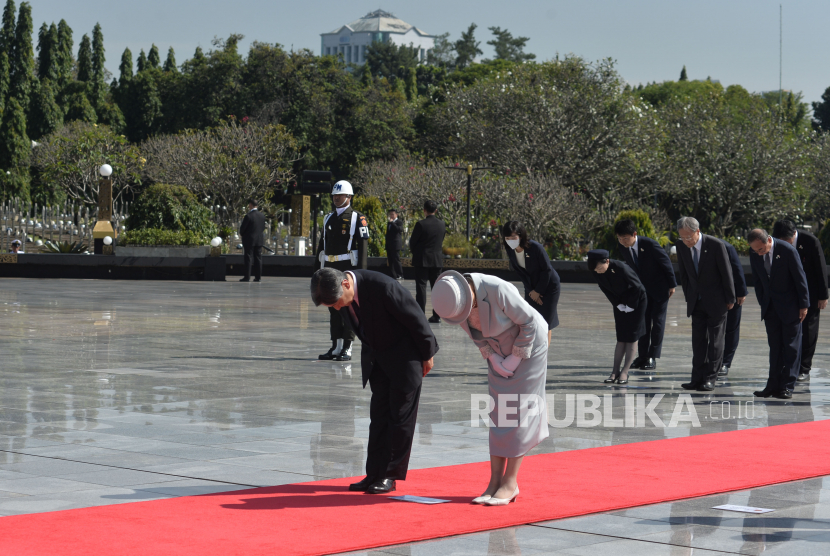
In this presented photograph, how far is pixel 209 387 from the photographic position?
31.5ft

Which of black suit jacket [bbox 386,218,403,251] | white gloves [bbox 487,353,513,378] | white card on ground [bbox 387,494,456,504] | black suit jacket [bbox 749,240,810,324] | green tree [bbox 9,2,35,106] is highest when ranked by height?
green tree [bbox 9,2,35,106]

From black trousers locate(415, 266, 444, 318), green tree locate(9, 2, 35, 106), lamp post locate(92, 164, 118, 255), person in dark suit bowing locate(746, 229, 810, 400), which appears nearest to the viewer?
person in dark suit bowing locate(746, 229, 810, 400)

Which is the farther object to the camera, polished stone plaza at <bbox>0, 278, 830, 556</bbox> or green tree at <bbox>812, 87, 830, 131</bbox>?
green tree at <bbox>812, 87, 830, 131</bbox>

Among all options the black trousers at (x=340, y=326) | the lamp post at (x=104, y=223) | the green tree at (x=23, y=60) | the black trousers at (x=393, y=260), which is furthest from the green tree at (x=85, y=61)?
the black trousers at (x=340, y=326)

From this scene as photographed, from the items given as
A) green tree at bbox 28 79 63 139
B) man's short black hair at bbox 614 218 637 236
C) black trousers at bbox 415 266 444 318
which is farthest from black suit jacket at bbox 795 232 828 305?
green tree at bbox 28 79 63 139

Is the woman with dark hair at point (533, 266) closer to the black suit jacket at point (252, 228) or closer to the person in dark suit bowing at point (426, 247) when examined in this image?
the person in dark suit bowing at point (426, 247)

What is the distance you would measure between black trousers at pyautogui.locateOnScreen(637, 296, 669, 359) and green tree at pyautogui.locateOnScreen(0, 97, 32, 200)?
43412 mm

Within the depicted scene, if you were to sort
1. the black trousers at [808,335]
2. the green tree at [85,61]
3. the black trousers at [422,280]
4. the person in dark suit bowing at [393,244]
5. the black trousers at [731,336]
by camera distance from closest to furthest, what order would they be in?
the black trousers at [808,335] → the black trousers at [731,336] → the black trousers at [422,280] → the person in dark suit bowing at [393,244] → the green tree at [85,61]

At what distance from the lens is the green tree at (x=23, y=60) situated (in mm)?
54594

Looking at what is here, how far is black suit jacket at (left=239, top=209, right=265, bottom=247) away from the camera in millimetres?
25250

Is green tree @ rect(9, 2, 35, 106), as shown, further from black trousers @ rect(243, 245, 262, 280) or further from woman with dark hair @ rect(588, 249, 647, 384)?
woman with dark hair @ rect(588, 249, 647, 384)

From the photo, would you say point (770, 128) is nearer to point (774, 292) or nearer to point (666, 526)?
point (774, 292)

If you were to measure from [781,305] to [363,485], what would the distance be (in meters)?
5.34

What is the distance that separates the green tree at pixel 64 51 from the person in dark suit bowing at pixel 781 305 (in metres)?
57.8
